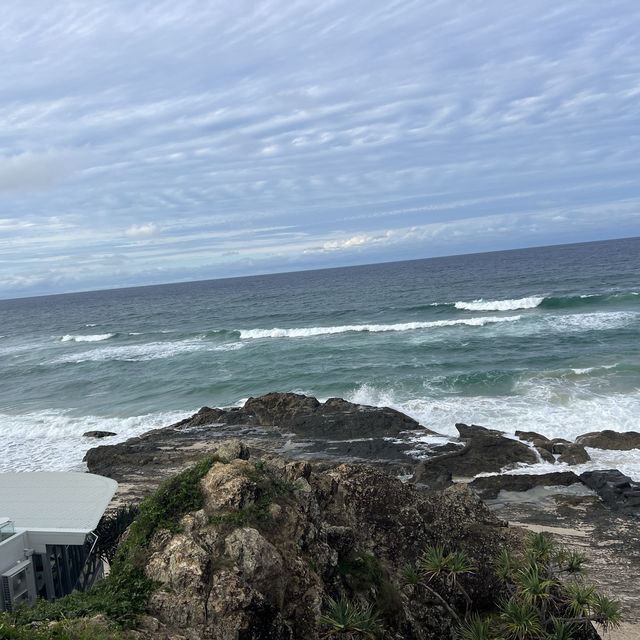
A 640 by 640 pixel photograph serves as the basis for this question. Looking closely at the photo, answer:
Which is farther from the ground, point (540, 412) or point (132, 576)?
point (132, 576)

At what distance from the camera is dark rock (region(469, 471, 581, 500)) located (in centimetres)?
1745

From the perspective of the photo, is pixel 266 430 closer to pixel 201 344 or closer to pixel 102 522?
pixel 102 522

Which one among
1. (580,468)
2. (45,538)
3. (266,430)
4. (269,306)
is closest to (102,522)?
(45,538)

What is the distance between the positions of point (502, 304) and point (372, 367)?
2670 centimetres

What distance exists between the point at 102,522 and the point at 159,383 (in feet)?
81.7

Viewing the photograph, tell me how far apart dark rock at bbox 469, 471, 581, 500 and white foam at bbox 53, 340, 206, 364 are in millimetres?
31965

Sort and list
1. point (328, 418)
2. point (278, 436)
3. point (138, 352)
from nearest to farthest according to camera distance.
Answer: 1. point (278, 436)
2. point (328, 418)
3. point (138, 352)

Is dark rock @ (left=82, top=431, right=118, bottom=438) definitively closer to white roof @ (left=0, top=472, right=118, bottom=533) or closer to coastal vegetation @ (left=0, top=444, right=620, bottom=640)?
white roof @ (left=0, top=472, right=118, bottom=533)

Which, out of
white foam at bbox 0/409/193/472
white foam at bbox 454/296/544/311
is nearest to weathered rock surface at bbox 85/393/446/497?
white foam at bbox 0/409/193/472

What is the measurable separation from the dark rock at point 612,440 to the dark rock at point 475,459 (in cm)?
240

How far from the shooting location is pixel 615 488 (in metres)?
16.2

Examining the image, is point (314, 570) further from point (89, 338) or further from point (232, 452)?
point (89, 338)

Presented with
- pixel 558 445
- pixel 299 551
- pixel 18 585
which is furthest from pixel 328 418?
→ pixel 299 551

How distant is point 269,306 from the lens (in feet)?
258
